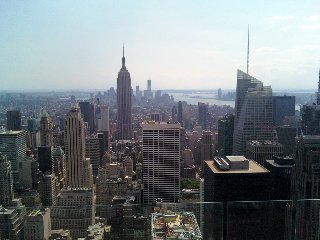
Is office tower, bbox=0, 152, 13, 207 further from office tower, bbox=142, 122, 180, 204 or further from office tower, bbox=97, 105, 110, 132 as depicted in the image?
office tower, bbox=97, 105, 110, 132

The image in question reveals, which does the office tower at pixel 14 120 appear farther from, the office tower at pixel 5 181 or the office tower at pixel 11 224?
the office tower at pixel 11 224

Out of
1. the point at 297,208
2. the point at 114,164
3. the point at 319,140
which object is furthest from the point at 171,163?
the point at 297,208

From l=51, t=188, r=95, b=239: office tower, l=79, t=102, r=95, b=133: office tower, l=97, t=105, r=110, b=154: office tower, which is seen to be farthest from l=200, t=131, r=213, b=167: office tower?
l=51, t=188, r=95, b=239: office tower

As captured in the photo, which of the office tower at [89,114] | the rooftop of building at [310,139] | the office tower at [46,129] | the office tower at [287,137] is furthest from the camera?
the office tower at [89,114]

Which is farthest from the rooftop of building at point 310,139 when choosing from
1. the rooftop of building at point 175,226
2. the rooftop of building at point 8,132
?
the rooftop of building at point 8,132

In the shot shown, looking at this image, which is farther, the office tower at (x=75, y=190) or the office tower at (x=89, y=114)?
the office tower at (x=89, y=114)

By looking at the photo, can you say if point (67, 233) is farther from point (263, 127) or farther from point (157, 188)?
point (263, 127)
